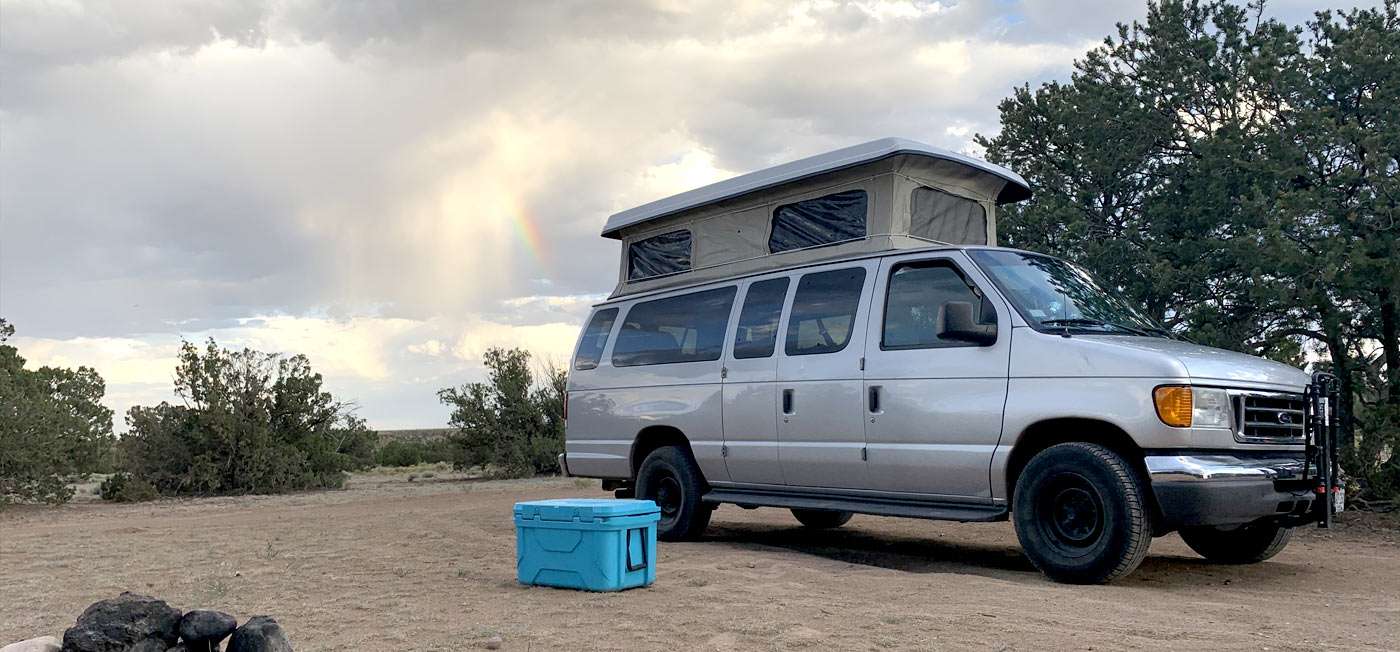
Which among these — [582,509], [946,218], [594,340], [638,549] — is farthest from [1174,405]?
[594,340]

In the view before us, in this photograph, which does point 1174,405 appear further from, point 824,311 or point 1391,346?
point 1391,346

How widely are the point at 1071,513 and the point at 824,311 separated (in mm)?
2498

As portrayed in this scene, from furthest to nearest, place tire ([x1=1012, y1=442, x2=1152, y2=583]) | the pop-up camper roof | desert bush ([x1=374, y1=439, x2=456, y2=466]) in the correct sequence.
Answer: desert bush ([x1=374, y1=439, x2=456, y2=466]) < the pop-up camper roof < tire ([x1=1012, y1=442, x2=1152, y2=583])

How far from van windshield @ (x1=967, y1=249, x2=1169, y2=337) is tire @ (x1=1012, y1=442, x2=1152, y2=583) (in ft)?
3.11

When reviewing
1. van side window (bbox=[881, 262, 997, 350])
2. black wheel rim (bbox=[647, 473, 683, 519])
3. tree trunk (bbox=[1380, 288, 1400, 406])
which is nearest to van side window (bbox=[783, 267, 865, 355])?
van side window (bbox=[881, 262, 997, 350])

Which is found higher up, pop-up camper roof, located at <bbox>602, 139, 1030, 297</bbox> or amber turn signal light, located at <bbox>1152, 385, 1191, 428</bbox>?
pop-up camper roof, located at <bbox>602, 139, 1030, 297</bbox>

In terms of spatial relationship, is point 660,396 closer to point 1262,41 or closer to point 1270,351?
point 1270,351

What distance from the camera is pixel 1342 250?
1105cm

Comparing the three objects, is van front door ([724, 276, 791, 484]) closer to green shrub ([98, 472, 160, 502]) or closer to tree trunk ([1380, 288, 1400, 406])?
tree trunk ([1380, 288, 1400, 406])

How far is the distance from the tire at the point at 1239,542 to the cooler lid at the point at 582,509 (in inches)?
161

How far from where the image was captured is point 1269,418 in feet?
24.3

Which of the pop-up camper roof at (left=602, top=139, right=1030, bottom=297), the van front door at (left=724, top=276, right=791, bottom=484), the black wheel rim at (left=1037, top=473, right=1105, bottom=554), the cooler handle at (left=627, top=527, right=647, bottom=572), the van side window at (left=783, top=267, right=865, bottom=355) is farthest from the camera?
the van front door at (left=724, top=276, right=791, bottom=484)

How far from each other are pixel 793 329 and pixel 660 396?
159 centimetres

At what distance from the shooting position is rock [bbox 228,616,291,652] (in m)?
5.05
